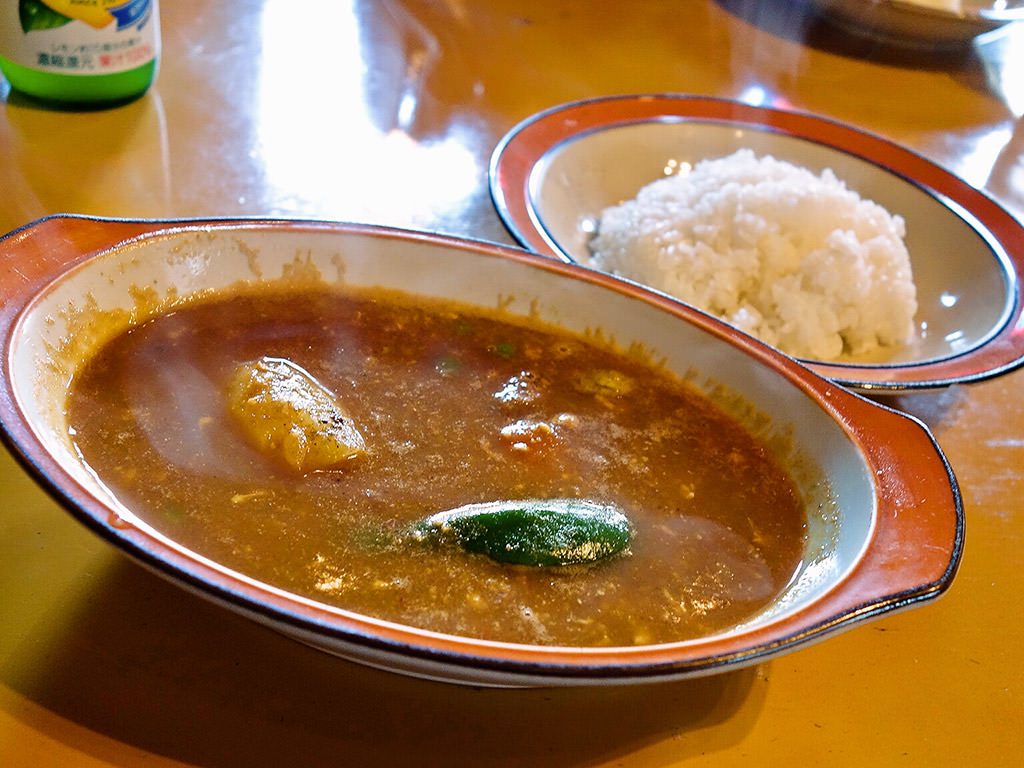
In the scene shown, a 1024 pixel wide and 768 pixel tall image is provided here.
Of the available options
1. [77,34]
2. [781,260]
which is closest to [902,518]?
[781,260]

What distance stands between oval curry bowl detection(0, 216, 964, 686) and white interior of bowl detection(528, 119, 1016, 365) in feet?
1.26

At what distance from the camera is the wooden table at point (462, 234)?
0.89 meters

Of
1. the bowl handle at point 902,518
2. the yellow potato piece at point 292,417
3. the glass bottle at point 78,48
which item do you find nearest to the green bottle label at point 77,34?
the glass bottle at point 78,48

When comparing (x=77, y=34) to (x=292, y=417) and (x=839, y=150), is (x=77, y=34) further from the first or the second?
(x=839, y=150)

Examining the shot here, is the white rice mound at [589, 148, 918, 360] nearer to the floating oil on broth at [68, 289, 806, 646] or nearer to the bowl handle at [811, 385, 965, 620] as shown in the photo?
the floating oil on broth at [68, 289, 806, 646]

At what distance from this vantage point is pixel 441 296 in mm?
1293

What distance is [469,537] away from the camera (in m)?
0.96

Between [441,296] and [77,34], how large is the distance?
1.03 metres

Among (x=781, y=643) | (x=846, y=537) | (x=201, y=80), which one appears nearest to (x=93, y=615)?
(x=781, y=643)

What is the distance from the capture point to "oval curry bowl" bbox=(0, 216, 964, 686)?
718mm

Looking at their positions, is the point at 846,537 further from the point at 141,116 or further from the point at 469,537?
the point at 141,116

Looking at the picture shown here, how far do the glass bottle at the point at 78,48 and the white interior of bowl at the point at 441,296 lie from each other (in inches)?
33.7

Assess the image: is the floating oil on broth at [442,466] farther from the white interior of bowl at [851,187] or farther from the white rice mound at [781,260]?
the white rice mound at [781,260]

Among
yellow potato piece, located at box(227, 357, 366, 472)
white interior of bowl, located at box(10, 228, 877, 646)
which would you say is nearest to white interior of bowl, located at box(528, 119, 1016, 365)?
white interior of bowl, located at box(10, 228, 877, 646)
